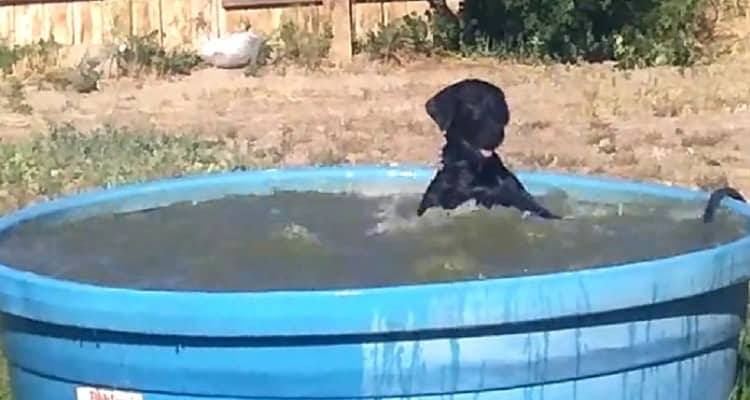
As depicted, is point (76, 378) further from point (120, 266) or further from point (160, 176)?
point (160, 176)

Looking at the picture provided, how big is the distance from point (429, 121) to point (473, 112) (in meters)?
6.24

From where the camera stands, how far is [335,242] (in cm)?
452

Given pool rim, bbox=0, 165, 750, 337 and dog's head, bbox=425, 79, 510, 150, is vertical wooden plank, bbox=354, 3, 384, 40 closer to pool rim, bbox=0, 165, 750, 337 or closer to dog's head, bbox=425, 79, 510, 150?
dog's head, bbox=425, 79, 510, 150

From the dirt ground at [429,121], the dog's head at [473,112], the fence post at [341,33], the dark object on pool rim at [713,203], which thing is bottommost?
the dirt ground at [429,121]

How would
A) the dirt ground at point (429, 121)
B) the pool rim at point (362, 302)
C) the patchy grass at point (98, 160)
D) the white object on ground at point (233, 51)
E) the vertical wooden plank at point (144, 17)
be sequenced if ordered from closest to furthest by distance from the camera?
the pool rim at point (362, 302)
the patchy grass at point (98, 160)
the dirt ground at point (429, 121)
the white object on ground at point (233, 51)
the vertical wooden plank at point (144, 17)

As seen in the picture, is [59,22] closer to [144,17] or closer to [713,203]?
[144,17]

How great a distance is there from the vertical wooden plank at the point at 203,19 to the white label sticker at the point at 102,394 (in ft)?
34.7

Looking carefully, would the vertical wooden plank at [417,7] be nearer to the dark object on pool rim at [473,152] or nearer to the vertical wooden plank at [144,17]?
the vertical wooden plank at [144,17]

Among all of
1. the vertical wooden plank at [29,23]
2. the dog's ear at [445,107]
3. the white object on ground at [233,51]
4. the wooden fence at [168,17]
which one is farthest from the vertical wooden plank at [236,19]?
the dog's ear at [445,107]

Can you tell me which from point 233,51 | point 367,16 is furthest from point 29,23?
point 367,16

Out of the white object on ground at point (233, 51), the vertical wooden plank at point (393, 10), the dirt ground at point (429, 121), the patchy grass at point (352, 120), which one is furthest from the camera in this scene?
the vertical wooden plank at point (393, 10)

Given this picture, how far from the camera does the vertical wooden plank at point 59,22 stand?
13852mm

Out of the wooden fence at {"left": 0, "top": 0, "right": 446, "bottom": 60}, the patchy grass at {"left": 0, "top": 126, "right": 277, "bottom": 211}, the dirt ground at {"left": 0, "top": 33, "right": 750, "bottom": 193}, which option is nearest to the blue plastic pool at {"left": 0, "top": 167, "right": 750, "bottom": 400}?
the patchy grass at {"left": 0, "top": 126, "right": 277, "bottom": 211}

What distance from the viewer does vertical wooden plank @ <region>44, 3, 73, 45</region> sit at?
1385 cm
